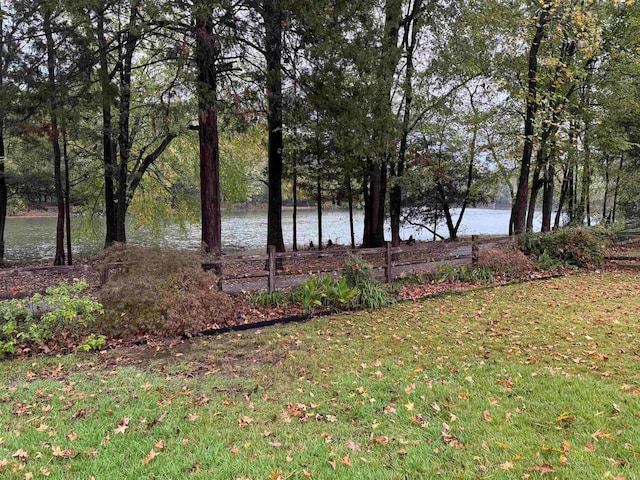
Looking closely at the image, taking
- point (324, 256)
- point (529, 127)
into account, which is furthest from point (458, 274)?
point (529, 127)

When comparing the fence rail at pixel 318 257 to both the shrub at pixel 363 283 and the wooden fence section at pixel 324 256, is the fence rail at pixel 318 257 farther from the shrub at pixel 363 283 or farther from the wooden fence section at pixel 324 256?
the shrub at pixel 363 283

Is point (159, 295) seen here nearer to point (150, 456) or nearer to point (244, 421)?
point (244, 421)

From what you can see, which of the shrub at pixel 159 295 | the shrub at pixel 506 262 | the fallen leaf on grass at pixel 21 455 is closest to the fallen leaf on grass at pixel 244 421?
the fallen leaf on grass at pixel 21 455

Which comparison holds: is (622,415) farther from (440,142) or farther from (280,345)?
(440,142)

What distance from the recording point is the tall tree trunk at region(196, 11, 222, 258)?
23.2ft

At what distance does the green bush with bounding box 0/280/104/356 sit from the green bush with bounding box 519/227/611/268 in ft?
35.8

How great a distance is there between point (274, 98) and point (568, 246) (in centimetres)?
921

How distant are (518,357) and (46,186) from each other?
1734 cm

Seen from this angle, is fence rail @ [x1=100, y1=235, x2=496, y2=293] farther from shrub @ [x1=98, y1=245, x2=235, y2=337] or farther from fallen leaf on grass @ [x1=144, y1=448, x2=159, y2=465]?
fallen leaf on grass @ [x1=144, y1=448, x2=159, y2=465]

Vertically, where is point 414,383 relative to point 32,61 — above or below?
below

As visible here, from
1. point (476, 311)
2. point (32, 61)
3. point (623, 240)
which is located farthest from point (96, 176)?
point (623, 240)

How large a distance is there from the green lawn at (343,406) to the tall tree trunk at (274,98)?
544 centimetres

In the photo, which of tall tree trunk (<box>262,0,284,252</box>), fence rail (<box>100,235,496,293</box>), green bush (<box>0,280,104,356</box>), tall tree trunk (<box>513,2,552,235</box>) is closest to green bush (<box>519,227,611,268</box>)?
tall tree trunk (<box>513,2,552,235</box>)

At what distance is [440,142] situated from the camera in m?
19.2
